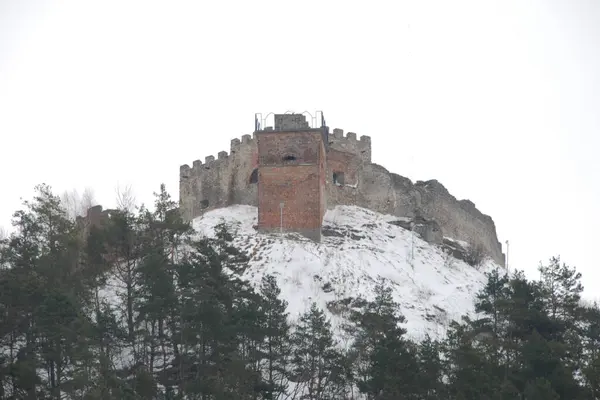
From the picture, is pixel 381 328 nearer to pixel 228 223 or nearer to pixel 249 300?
pixel 249 300

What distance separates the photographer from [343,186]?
54.8 metres

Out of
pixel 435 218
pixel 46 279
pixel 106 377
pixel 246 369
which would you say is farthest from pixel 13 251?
pixel 435 218

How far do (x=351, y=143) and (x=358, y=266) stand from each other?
1374 cm

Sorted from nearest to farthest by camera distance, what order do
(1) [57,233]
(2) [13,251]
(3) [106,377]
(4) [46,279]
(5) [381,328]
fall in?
(3) [106,377], (5) [381,328], (4) [46,279], (2) [13,251], (1) [57,233]

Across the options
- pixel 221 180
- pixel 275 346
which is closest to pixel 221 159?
pixel 221 180

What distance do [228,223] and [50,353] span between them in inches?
796

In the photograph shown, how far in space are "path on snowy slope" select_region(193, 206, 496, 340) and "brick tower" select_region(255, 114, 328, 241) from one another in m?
1.02

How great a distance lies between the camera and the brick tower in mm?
47656

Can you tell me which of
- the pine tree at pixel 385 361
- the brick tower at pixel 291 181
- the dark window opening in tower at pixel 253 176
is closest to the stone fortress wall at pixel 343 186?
the dark window opening in tower at pixel 253 176

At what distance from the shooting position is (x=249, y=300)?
34906mm

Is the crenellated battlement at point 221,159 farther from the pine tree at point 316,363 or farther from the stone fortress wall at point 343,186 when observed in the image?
the pine tree at point 316,363

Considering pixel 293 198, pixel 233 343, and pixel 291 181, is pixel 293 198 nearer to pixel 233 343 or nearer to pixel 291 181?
pixel 291 181

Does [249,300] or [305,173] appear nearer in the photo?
[249,300]

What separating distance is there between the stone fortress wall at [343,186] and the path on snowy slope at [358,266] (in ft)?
5.18
